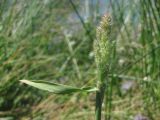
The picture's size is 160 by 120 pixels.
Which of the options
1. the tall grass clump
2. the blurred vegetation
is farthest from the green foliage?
the blurred vegetation

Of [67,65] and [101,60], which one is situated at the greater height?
[101,60]

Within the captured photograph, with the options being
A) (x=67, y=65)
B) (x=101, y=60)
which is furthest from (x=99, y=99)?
(x=67, y=65)

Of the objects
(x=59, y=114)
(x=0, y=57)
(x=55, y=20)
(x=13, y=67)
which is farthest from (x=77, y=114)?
(x=55, y=20)

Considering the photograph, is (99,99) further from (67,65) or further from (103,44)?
(67,65)

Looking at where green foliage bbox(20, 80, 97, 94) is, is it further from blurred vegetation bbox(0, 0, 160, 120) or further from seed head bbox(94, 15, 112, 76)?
blurred vegetation bbox(0, 0, 160, 120)

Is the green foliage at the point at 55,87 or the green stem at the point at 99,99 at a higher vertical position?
the green foliage at the point at 55,87

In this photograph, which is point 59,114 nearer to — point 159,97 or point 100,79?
point 159,97

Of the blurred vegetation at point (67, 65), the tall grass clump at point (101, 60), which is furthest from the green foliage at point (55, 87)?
the blurred vegetation at point (67, 65)

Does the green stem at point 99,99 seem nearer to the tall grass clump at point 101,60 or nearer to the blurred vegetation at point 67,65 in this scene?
the tall grass clump at point 101,60

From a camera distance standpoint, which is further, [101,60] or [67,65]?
[67,65]
